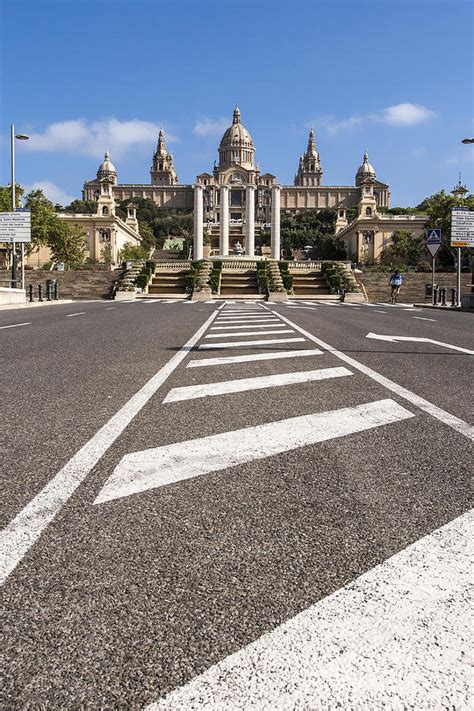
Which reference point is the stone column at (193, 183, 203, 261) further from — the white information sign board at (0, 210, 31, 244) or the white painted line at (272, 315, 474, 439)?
the white painted line at (272, 315, 474, 439)

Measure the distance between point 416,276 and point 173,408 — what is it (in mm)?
62919

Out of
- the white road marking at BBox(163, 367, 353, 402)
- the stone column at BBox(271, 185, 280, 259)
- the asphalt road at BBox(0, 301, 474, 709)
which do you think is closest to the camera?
the asphalt road at BBox(0, 301, 474, 709)

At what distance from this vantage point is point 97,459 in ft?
14.6

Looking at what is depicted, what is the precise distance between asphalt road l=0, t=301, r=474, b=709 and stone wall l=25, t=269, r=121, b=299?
55.4 m

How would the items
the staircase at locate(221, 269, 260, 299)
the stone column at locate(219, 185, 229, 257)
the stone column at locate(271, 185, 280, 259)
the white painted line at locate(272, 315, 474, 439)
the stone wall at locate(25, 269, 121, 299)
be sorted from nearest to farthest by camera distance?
1. the white painted line at locate(272, 315, 474, 439)
2. the staircase at locate(221, 269, 260, 299)
3. the stone wall at locate(25, 269, 121, 299)
4. the stone column at locate(271, 185, 280, 259)
5. the stone column at locate(219, 185, 229, 257)

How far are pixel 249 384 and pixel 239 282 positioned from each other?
5877 cm

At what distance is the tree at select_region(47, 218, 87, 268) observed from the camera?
84375 mm

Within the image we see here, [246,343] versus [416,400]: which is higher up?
[246,343]

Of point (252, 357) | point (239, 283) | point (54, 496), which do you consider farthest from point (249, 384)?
point (239, 283)

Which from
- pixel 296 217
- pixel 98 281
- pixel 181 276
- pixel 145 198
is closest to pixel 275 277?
pixel 181 276

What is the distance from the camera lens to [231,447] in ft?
15.8

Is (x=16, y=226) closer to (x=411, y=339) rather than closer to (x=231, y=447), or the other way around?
(x=411, y=339)

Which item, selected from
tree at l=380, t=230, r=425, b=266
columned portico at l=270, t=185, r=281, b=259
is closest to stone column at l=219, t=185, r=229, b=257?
columned portico at l=270, t=185, r=281, b=259

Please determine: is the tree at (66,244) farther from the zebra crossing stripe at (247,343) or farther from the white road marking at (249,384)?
the white road marking at (249,384)
